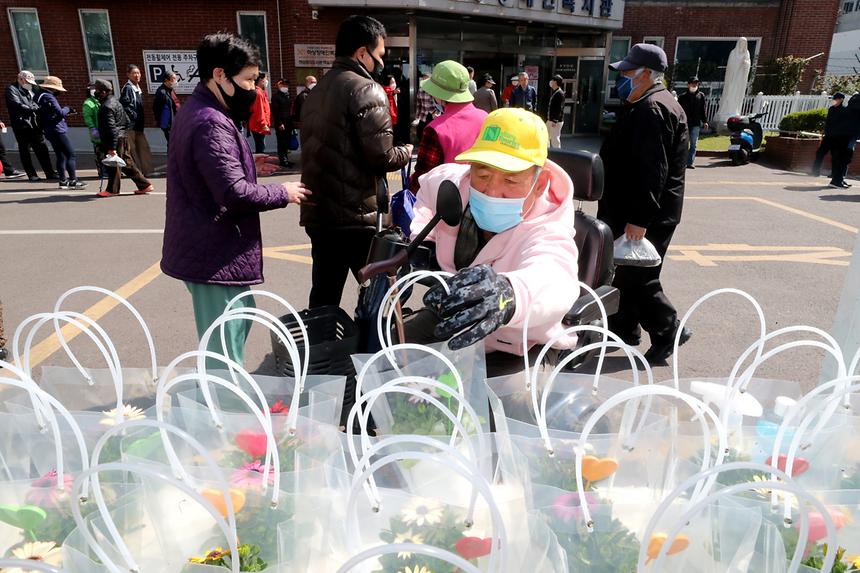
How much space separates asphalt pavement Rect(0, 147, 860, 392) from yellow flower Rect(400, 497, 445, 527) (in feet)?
5.90

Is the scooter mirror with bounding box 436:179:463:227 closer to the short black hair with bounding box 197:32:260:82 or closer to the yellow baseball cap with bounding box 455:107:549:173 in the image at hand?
the yellow baseball cap with bounding box 455:107:549:173

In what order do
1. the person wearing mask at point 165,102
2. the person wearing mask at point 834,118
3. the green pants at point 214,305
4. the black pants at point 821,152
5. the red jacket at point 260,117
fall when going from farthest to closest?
the red jacket at point 260,117 → the black pants at point 821,152 → the person wearing mask at point 165,102 → the person wearing mask at point 834,118 → the green pants at point 214,305

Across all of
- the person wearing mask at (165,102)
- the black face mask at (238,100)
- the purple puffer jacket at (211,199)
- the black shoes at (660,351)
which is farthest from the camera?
the person wearing mask at (165,102)

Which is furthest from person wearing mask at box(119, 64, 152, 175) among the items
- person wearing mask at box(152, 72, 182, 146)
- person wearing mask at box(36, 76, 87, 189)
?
person wearing mask at box(36, 76, 87, 189)

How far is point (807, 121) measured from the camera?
40.4 feet

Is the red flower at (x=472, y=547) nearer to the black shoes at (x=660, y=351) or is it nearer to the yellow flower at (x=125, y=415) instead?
the yellow flower at (x=125, y=415)

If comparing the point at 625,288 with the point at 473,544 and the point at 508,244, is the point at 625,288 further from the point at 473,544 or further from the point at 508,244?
the point at 473,544

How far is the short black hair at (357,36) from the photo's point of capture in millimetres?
3014

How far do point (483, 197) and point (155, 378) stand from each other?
1.11 meters

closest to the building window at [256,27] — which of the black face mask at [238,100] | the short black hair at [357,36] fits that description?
the short black hair at [357,36]

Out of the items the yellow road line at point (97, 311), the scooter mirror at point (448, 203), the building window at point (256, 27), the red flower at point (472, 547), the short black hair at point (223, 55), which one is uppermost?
the building window at point (256, 27)

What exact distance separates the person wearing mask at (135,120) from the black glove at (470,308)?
29.3ft

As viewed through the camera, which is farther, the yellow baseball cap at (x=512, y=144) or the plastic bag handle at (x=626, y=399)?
the yellow baseball cap at (x=512, y=144)

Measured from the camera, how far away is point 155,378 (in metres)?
1.55
